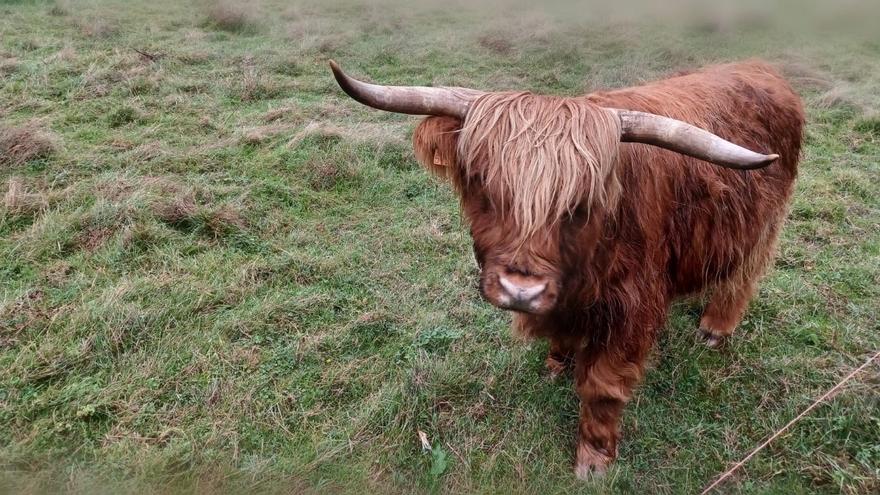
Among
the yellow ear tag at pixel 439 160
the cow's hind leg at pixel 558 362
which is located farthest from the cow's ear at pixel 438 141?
the cow's hind leg at pixel 558 362

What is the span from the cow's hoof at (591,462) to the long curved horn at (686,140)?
1478 mm

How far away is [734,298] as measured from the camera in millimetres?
3359

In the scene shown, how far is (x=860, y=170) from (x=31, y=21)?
13.0 metres

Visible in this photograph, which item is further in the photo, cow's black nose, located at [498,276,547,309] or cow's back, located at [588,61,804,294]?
cow's back, located at [588,61,804,294]

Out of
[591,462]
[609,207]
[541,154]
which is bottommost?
[591,462]

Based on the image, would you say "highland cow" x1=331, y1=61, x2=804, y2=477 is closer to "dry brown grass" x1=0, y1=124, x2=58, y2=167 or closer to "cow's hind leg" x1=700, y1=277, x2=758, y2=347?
"cow's hind leg" x1=700, y1=277, x2=758, y2=347

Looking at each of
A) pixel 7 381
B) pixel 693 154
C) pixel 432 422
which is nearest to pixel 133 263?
pixel 7 381

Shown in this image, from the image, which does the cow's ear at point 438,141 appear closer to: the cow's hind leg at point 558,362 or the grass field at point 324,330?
the grass field at point 324,330

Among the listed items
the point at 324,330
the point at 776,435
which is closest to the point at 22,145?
the point at 324,330

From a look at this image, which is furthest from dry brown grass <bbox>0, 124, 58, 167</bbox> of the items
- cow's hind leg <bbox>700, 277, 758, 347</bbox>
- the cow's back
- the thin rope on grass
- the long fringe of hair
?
the thin rope on grass

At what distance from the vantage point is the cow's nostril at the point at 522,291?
1.81 metres

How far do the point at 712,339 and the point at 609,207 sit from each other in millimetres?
1886

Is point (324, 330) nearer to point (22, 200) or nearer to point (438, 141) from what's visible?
point (438, 141)

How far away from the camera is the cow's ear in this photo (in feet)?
7.16
